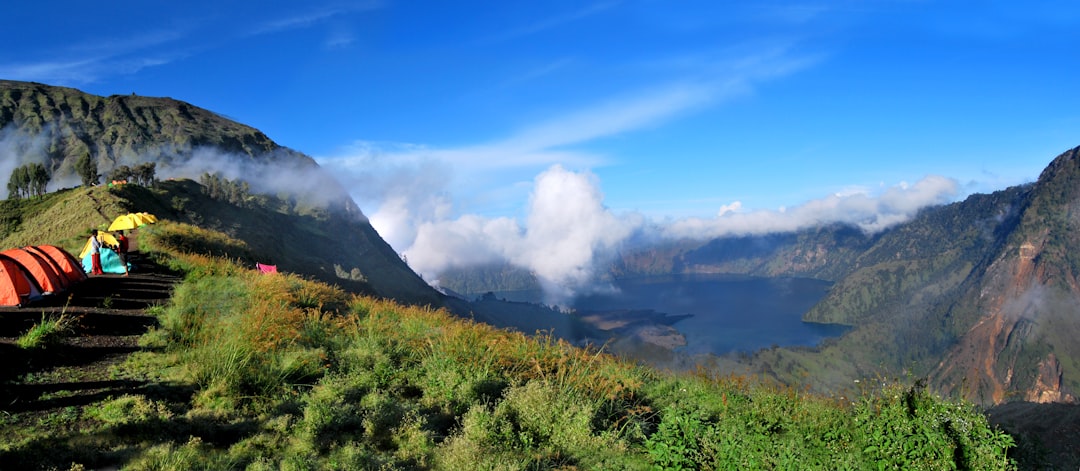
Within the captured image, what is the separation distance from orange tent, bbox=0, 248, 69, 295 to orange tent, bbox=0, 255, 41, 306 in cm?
62

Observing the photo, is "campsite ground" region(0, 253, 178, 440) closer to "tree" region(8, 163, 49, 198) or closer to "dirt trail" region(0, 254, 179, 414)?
"dirt trail" region(0, 254, 179, 414)

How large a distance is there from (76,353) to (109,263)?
1511cm

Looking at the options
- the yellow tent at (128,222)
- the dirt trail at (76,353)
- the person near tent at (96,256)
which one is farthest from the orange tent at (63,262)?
the yellow tent at (128,222)

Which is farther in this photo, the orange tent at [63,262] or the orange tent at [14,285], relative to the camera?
the orange tent at [63,262]

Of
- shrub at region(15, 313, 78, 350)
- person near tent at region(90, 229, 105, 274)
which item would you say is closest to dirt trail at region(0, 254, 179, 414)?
shrub at region(15, 313, 78, 350)

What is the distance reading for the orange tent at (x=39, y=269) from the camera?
16.8 m

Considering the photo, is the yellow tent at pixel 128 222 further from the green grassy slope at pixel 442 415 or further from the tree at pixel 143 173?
the tree at pixel 143 173

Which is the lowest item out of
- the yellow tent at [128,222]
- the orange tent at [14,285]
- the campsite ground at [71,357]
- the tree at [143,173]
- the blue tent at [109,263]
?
the campsite ground at [71,357]

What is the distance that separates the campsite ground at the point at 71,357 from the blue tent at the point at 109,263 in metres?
5.00

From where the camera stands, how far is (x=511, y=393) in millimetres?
9469

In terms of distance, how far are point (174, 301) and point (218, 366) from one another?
785 cm

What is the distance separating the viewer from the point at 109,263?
75.1 feet

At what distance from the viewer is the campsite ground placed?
7.93 metres

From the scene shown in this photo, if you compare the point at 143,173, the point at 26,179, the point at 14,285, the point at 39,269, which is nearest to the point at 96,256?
the point at 39,269
